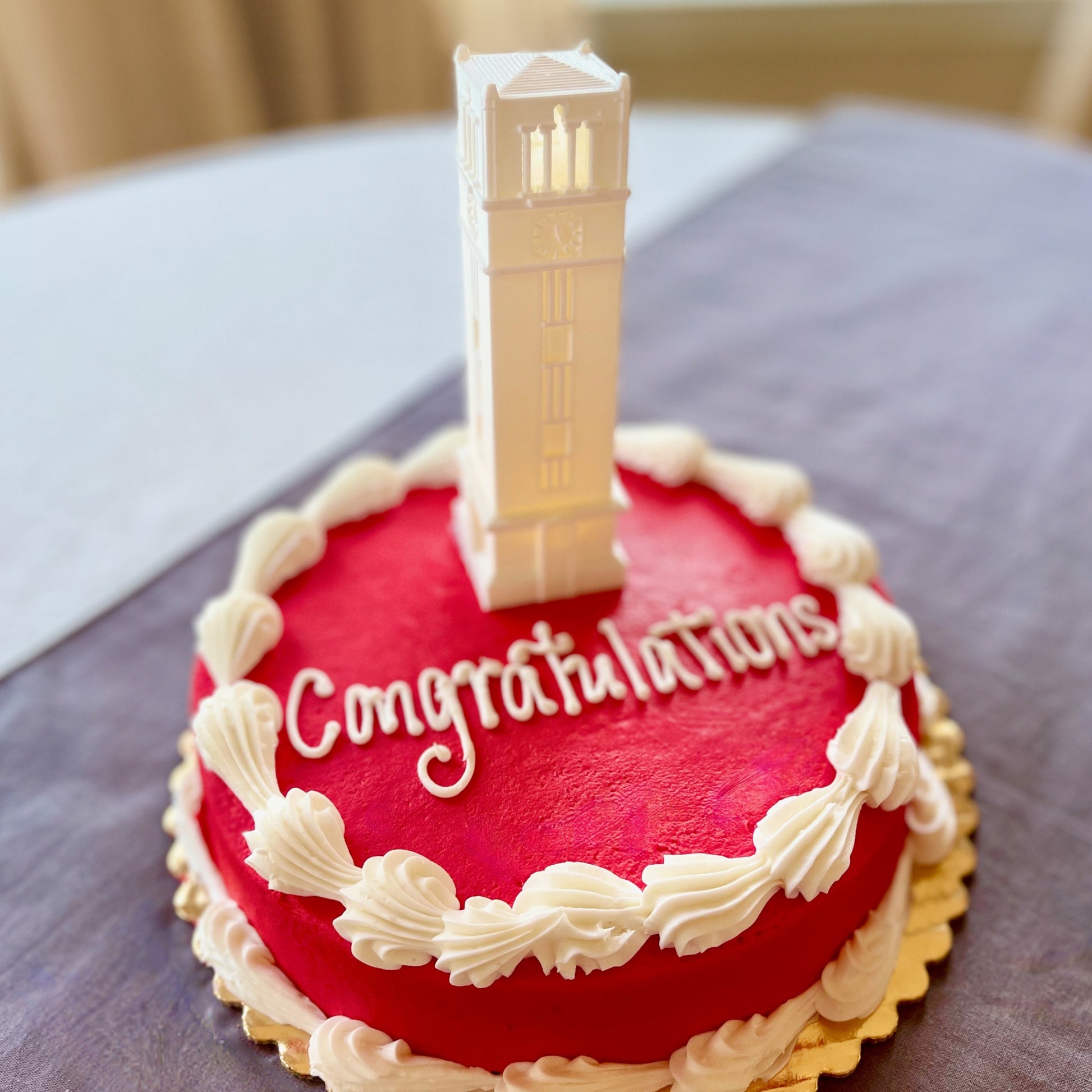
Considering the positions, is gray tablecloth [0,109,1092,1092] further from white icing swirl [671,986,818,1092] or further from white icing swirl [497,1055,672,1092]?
white icing swirl [497,1055,672,1092]

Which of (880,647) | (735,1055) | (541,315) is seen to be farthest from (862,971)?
(541,315)

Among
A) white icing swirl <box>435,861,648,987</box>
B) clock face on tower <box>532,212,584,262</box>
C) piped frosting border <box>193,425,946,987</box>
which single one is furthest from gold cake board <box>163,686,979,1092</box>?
clock face on tower <box>532,212,584,262</box>

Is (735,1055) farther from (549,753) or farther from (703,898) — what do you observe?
(549,753)

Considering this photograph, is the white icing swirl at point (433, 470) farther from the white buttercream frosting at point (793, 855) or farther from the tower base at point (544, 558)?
the white buttercream frosting at point (793, 855)

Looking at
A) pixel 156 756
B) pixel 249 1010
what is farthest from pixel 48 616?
pixel 249 1010

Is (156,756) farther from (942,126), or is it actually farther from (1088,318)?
(942,126)

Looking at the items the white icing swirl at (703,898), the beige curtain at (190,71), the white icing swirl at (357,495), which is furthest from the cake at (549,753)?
the beige curtain at (190,71)

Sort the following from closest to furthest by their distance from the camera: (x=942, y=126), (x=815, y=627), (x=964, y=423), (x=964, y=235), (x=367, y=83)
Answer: (x=815, y=627), (x=964, y=423), (x=964, y=235), (x=942, y=126), (x=367, y=83)
